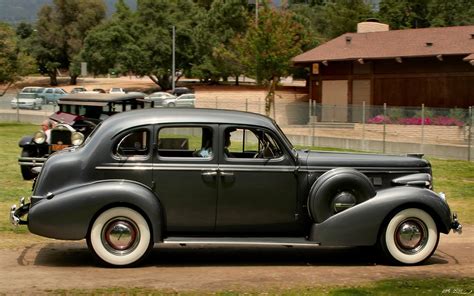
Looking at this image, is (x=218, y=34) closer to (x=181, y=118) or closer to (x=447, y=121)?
(x=447, y=121)

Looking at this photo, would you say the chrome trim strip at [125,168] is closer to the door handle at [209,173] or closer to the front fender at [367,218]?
the door handle at [209,173]

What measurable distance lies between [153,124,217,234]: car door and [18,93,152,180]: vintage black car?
7464 mm

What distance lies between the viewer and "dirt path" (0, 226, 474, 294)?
24.3 ft

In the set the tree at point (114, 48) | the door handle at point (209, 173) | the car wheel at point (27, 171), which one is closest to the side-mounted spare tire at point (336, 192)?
the door handle at point (209, 173)

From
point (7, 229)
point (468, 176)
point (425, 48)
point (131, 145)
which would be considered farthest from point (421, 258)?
point (425, 48)

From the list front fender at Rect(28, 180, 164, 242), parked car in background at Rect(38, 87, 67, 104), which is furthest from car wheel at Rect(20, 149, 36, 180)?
parked car in background at Rect(38, 87, 67, 104)

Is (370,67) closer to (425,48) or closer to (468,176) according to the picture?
(425,48)

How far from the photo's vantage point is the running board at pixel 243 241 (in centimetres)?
823

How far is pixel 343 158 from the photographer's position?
871 centimetres

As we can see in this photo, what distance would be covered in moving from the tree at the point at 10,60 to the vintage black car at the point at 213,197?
30.4 metres

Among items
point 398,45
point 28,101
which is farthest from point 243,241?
point 28,101

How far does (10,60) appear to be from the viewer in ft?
124

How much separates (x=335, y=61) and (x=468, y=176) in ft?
67.6

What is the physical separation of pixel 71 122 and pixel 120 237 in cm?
960
